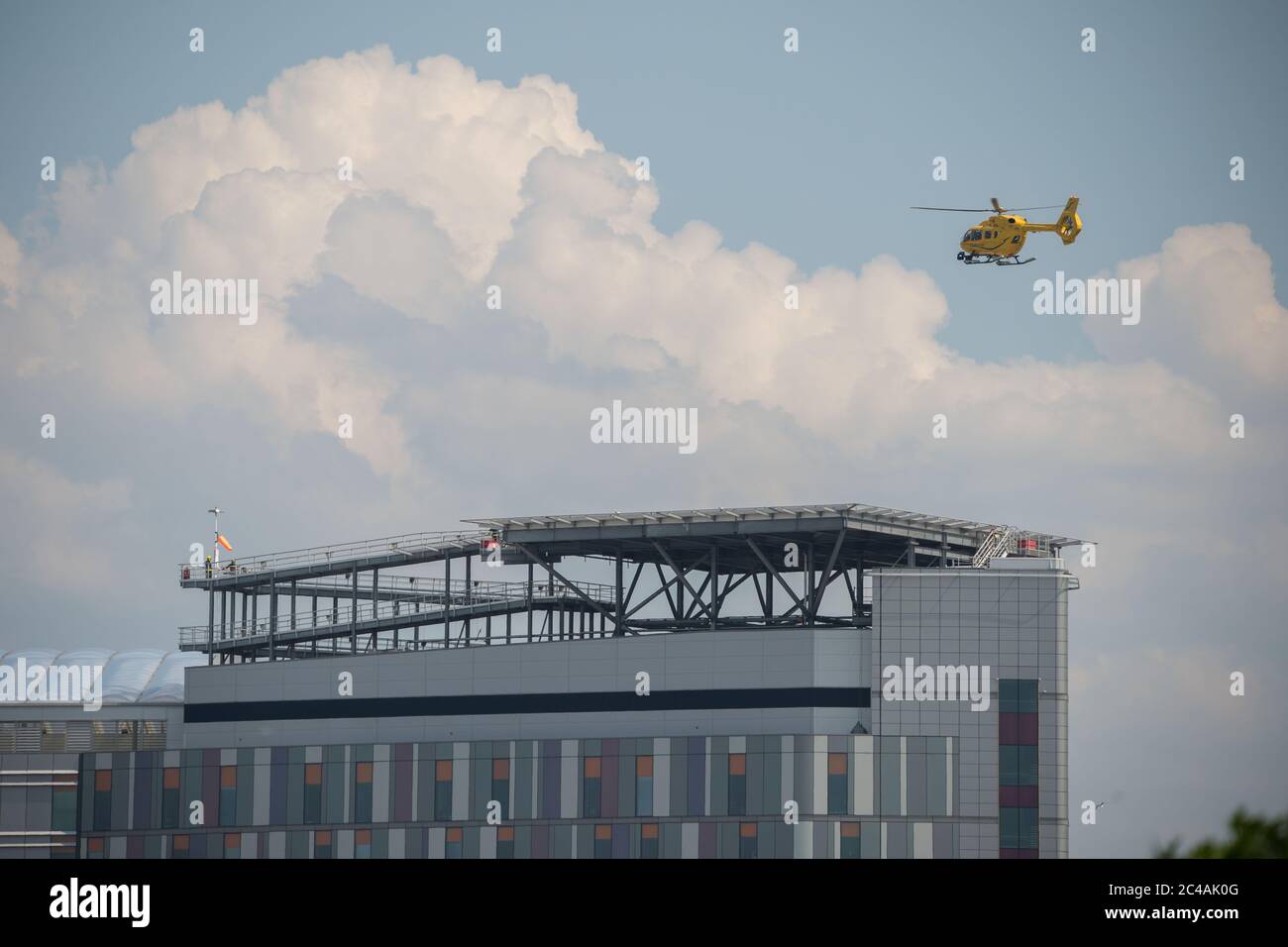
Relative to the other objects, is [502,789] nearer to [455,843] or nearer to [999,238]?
[455,843]

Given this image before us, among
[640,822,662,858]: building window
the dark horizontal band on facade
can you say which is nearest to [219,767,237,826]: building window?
the dark horizontal band on facade

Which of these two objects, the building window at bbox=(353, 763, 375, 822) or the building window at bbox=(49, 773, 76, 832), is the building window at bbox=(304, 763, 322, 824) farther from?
the building window at bbox=(49, 773, 76, 832)

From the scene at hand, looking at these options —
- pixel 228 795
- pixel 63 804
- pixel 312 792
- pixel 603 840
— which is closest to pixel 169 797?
pixel 228 795

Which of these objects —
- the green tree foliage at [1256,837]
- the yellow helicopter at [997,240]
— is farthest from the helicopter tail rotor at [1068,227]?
the green tree foliage at [1256,837]

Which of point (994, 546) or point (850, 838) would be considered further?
point (994, 546)
